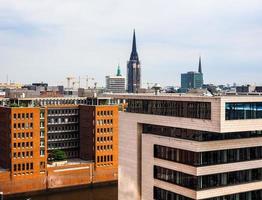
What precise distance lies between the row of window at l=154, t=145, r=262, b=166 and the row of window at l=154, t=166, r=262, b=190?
6.42 feet

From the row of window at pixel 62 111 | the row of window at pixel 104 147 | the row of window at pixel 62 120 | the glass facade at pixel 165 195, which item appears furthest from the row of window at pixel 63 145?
the glass facade at pixel 165 195

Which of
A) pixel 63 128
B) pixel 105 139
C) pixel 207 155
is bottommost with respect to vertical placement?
pixel 105 139

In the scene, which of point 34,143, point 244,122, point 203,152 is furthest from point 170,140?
point 34,143

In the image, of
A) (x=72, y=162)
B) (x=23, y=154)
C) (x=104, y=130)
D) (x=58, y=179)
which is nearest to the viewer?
(x=23, y=154)

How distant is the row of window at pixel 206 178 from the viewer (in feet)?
213

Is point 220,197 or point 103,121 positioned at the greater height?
point 103,121

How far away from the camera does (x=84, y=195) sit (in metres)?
133

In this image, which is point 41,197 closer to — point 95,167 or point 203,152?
point 95,167

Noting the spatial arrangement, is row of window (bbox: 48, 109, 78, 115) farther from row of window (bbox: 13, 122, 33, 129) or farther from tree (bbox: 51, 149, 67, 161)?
row of window (bbox: 13, 122, 33, 129)

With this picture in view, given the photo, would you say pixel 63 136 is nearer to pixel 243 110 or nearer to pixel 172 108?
pixel 172 108

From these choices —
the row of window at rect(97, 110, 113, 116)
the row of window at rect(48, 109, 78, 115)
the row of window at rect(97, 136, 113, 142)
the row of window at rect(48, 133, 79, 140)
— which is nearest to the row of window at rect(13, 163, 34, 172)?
the row of window at rect(48, 133, 79, 140)

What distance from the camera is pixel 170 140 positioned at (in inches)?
2692

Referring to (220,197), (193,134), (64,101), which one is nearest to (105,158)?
(64,101)

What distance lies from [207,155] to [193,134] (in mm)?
3683
